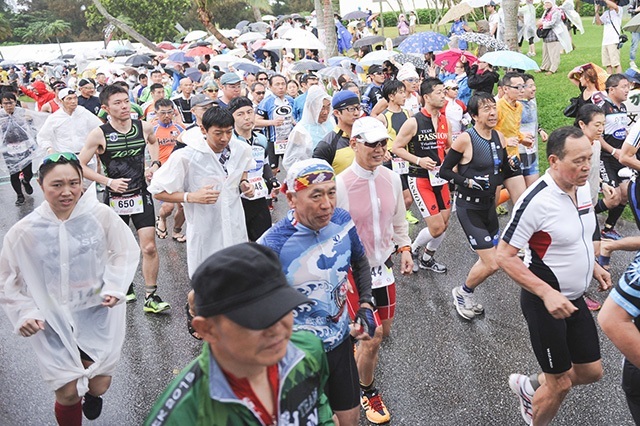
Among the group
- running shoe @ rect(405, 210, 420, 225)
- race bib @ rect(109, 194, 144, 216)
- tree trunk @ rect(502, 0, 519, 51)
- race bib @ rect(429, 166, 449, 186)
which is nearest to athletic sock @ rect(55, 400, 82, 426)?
race bib @ rect(109, 194, 144, 216)

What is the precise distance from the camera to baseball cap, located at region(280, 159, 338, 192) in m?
3.28

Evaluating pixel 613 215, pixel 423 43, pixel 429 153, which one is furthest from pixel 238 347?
pixel 423 43

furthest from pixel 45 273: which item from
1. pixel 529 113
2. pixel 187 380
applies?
pixel 529 113

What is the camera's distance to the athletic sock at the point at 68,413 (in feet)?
12.9

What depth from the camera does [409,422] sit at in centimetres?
434

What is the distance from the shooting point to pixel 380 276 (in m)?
4.23

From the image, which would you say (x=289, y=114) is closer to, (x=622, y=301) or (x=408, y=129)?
(x=408, y=129)

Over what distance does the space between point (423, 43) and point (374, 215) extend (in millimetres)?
10915

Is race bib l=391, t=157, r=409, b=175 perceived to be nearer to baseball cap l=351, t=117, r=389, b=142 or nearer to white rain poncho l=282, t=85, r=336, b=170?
white rain poncho l=282, t=85, r=336, b=170

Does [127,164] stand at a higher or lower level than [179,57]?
lower

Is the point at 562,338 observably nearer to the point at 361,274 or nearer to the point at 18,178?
the point at 361,274

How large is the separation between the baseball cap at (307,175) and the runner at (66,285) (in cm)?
147

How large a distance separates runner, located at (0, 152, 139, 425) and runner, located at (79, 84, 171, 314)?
2.24 meters

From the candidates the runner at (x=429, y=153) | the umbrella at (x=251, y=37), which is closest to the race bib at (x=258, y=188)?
the runner at (x=429, y=153)
